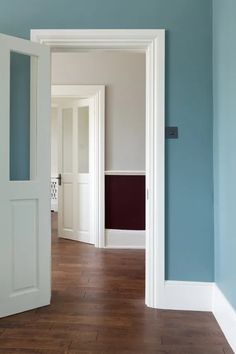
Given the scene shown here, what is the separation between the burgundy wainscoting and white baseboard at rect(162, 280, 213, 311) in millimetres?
2231

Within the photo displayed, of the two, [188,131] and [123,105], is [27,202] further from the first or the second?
[123,105]

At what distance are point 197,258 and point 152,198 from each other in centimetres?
57

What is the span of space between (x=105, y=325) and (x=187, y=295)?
696 mm

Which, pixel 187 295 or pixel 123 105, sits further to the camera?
pixel 123 105

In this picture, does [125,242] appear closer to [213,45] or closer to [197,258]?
[197,258]

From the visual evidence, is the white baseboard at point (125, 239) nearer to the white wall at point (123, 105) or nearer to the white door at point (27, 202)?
the white wall at point (123, 105)

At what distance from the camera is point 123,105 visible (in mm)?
5027

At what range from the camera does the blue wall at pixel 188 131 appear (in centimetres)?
278

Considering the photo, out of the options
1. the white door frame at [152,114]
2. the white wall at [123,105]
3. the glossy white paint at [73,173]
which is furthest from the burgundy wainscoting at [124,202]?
the white door frame at [152,114]

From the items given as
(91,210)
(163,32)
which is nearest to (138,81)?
(91,210)

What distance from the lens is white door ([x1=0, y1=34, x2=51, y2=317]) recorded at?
8.43ft

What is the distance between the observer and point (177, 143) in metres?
2.79

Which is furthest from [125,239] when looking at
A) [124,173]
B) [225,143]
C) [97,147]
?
[225,143]

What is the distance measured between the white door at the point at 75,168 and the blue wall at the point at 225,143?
282cm
